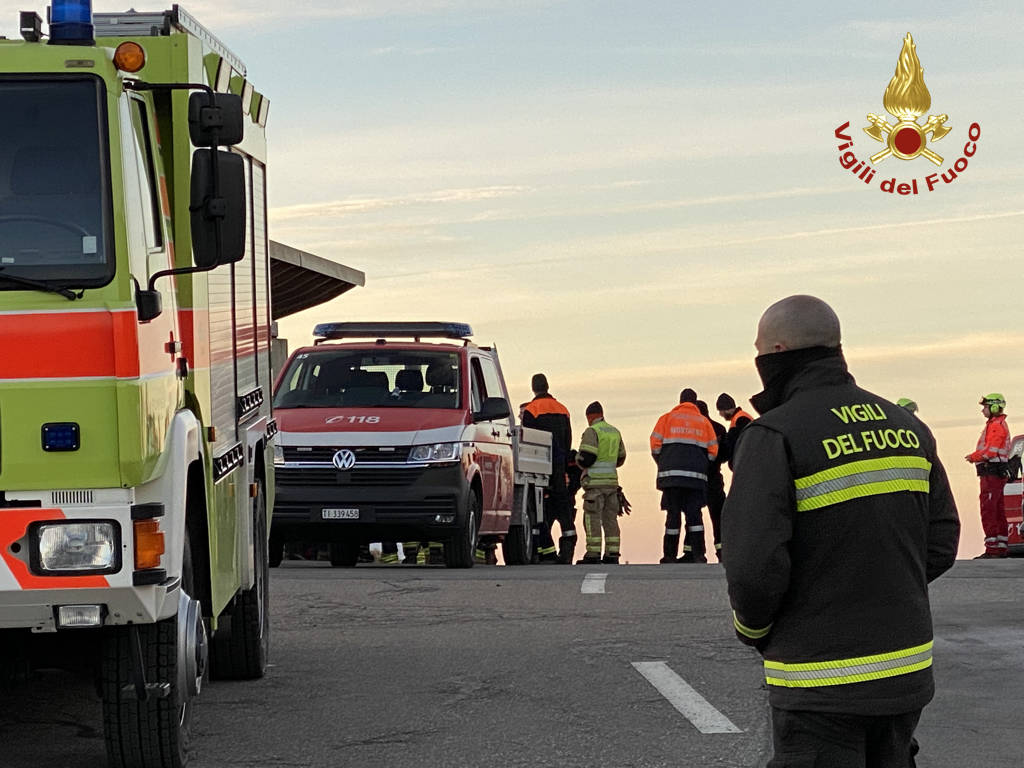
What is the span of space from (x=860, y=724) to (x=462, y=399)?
13.3 metres

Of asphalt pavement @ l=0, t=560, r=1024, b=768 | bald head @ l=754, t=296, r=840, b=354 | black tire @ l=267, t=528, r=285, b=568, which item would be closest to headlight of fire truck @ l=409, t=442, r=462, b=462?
black tire @ l=267, t=528, r=285, b=568

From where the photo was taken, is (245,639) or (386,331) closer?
(245,639)

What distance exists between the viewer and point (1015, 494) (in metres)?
24.9

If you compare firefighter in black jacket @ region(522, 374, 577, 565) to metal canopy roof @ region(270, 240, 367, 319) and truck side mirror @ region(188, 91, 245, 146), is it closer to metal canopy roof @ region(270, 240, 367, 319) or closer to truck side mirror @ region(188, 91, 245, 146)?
metal canopy roof @ region(270, 240, 367, 319)

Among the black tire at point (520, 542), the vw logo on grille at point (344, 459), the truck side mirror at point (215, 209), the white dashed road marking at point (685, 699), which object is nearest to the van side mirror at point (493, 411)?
the vw logo on grille at point (344, 459)

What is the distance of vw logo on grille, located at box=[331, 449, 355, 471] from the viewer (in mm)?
17297

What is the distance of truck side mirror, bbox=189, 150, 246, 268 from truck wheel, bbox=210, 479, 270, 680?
3.24 metres

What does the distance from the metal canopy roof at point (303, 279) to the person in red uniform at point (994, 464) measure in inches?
391

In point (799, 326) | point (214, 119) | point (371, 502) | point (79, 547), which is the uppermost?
point (214, 119)

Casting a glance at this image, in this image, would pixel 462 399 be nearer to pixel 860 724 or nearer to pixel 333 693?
pixel 333 693

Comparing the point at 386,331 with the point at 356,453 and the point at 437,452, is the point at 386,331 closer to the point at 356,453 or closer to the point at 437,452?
the point at 356,453

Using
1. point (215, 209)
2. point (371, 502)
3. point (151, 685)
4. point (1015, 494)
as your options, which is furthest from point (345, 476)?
point (1015, 494)

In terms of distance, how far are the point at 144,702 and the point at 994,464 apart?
65.9 feet

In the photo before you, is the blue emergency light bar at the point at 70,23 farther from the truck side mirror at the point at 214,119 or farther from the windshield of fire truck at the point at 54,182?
the truck side mirror at the point at 214,119
